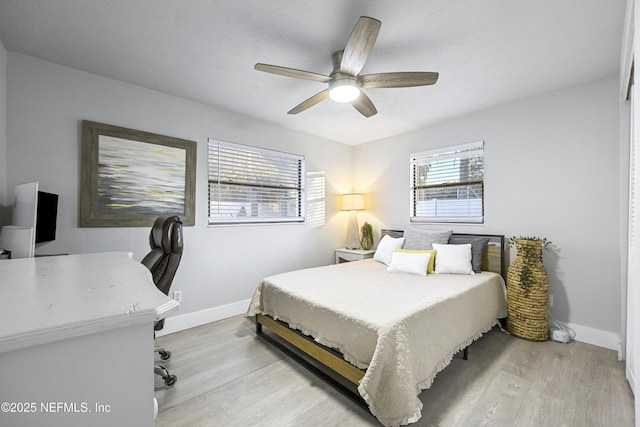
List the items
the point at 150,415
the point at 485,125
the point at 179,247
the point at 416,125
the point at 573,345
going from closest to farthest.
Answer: the point at 150,415 < the point at 179,247 < the point at 573,345 < the point at 485,125 < the point at 416,125

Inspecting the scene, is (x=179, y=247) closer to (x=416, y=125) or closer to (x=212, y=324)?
(x=212, y=324)

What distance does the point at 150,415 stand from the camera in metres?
0.64

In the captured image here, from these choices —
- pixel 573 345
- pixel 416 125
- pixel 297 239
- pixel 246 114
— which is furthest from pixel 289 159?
pixel 573 345

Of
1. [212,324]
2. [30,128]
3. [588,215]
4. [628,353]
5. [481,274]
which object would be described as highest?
[30,128]

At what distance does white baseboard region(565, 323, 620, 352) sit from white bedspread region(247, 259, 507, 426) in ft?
2.11

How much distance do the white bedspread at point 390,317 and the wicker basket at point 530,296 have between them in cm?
15

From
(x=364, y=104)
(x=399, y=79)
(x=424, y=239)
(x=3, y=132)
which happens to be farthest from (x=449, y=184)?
(x=3, y=132)

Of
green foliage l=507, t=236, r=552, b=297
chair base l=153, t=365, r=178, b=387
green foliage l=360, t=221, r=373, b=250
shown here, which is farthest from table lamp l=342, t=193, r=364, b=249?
chair base l=153, t=365, r=178, b=387

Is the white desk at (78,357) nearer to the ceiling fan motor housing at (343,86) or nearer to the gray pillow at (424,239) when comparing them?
the ceiling fan motor housing at (343,86)

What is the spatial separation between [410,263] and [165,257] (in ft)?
7.66

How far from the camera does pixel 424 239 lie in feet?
11.0

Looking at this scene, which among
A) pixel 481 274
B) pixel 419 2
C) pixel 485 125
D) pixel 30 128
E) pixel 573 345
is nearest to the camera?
pixel 419 2

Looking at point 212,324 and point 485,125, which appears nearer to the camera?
point 212,324

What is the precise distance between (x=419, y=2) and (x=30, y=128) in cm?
298
